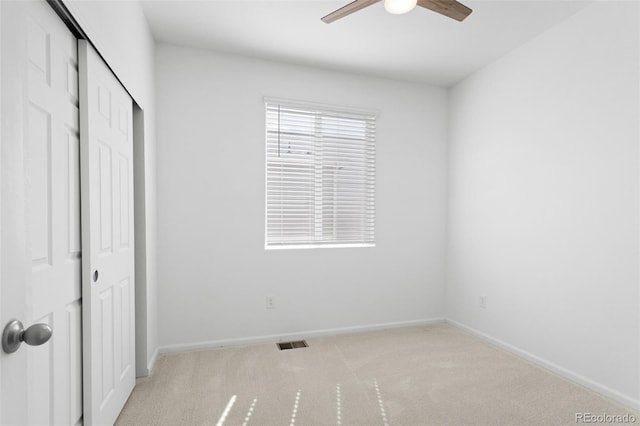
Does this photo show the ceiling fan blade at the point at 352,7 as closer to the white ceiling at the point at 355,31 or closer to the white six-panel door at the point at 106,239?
the white ceiling at the point at 355,31

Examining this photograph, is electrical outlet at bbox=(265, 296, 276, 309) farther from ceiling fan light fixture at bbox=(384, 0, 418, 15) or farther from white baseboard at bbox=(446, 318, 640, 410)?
ceiling fan light fixture at bbox=(384, 0, 418, 15)

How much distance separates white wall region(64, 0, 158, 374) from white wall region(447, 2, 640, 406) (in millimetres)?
3025

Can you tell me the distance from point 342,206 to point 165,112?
1864mm

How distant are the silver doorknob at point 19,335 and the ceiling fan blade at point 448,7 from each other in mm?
2032

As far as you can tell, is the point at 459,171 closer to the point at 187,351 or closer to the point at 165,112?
the point at 165,112

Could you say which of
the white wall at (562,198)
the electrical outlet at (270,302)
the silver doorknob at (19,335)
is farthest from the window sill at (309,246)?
the silver doorknob at (19,335)

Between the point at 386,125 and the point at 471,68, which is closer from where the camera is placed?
the point at 471,68

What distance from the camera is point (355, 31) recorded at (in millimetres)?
2594

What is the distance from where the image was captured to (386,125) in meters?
3.47

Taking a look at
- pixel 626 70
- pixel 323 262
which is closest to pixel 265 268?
pixel 323 262

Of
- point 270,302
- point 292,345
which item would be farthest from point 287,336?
point 270,302

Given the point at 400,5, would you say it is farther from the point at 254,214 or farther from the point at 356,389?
the point at 356,389

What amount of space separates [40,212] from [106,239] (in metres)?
0.59

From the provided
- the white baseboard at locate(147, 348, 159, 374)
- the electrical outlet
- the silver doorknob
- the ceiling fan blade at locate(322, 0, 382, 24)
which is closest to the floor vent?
the electrical outlet
